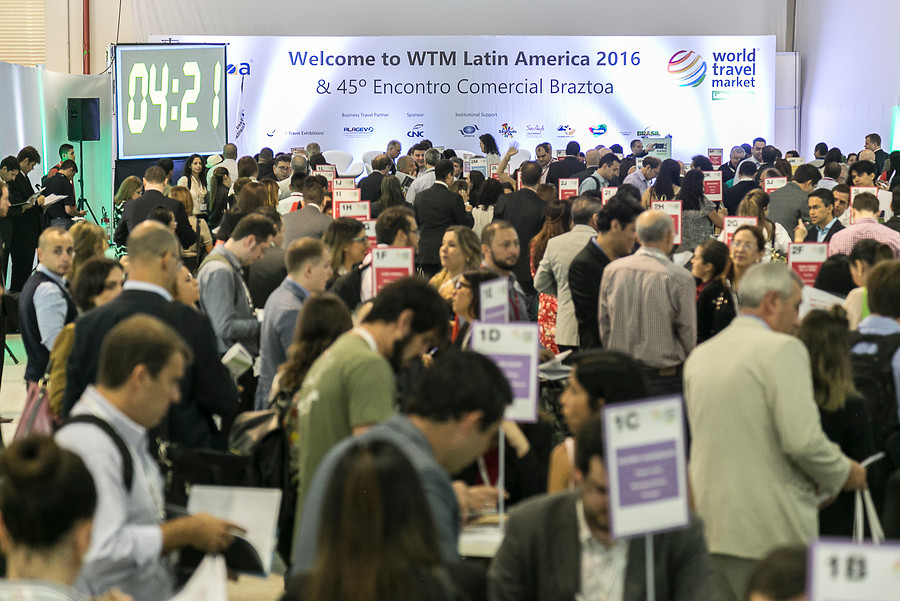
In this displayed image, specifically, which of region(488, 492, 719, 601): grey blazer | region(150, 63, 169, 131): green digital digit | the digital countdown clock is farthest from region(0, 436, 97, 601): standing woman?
region(150, 63, 169, 131): green digital digit

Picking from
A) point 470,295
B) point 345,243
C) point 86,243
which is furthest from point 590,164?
point 470,295

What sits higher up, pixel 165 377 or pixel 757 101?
pixel 757 101

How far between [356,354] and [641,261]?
261cm

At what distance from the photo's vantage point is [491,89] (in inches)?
797

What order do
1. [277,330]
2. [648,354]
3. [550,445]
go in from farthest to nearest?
1. [648,354]
2. [277,330]
3. [550,445]

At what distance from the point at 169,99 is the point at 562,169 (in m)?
4.35

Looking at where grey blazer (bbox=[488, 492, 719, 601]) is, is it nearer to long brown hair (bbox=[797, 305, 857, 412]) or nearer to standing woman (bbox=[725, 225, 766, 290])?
long brown hair (bbox=[797, 305, 857, 412])

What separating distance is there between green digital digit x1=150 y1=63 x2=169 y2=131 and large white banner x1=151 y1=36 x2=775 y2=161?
7193 millimetres

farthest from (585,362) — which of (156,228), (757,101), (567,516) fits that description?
(757,101)

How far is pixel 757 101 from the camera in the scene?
67.2ft

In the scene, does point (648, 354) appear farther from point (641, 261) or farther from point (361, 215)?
point (361, 215)

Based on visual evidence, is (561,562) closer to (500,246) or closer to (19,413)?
(500,246)

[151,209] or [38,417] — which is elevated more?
[151,209]

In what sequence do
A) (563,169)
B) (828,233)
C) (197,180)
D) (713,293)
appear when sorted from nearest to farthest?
(713,293), (828,233), (197,180), (563,169)
